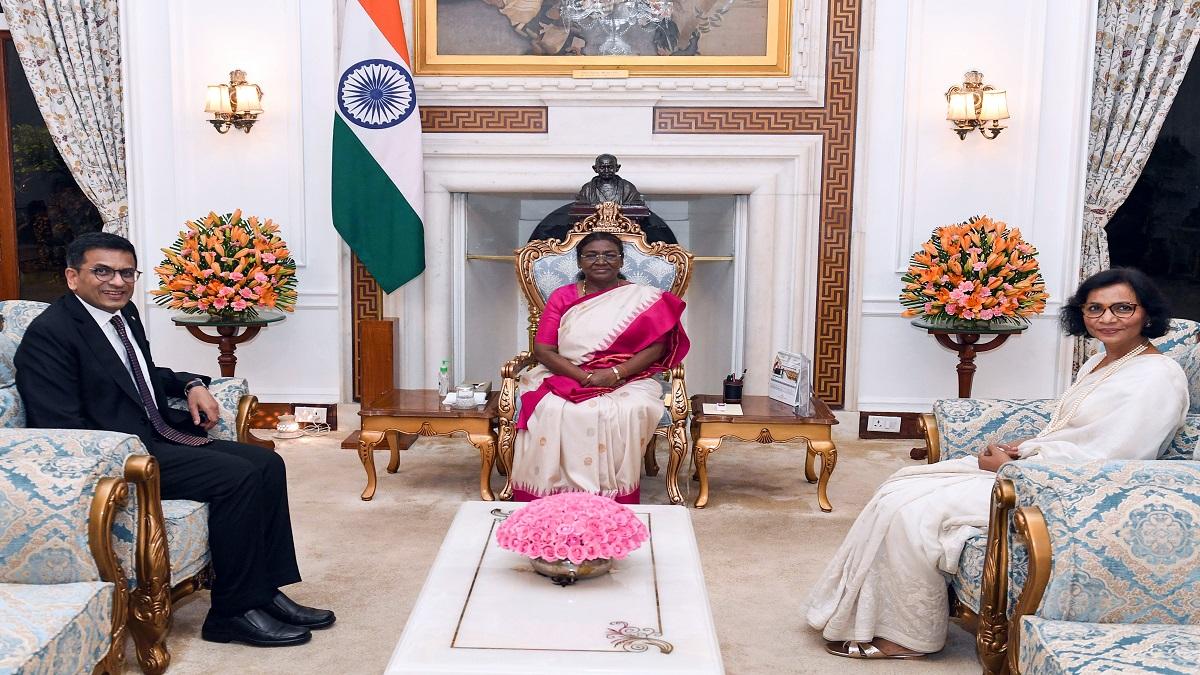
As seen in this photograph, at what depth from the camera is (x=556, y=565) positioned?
8.59 ft

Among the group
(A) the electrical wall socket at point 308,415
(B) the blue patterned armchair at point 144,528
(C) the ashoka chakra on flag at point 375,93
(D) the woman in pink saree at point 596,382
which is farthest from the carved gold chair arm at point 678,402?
(A) the electrical wall socket at point 308,415

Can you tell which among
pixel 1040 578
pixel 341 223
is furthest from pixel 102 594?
pixel 341 223

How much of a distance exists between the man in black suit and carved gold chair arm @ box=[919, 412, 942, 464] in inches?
81.4

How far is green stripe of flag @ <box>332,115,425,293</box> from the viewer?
5660mm

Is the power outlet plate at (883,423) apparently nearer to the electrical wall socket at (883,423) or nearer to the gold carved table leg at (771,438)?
the electrical wall socket at (883,423)

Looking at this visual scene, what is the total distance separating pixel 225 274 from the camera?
211 inches

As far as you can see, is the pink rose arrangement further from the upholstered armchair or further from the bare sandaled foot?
the upholstered armchair

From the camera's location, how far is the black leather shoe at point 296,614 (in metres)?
3.26

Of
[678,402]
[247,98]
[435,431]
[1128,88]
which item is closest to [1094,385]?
[678,402]

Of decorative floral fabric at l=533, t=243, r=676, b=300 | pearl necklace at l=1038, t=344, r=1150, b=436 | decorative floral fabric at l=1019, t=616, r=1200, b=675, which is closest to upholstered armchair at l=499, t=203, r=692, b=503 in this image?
decorative floral fabric at l=533, t=243, r=676, b=300

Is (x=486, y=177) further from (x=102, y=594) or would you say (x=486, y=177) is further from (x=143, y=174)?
(x=102, y=594)

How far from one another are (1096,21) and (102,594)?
549 cm

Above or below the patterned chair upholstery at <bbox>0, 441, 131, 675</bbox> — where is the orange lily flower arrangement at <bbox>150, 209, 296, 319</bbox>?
above

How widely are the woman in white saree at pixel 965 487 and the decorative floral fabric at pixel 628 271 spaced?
219 centimetres
